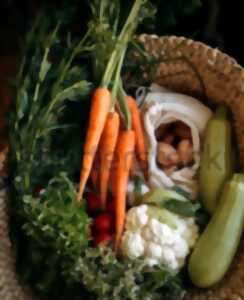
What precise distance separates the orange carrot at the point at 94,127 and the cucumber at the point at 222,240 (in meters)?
0.25

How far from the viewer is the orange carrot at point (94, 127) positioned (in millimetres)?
1133

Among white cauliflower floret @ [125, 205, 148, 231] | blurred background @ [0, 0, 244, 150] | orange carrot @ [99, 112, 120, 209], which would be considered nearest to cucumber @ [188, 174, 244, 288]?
white cauliflower floret @ [125, 205, 148, 231]

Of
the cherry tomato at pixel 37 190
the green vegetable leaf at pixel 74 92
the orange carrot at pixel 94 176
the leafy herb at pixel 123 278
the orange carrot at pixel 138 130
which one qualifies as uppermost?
the green vegetable leaf at pixel 74 92

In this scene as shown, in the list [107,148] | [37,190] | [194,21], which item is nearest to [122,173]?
[107,148]

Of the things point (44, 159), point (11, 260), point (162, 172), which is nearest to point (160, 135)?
point (162, 172)

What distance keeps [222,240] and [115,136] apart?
10.8 inches

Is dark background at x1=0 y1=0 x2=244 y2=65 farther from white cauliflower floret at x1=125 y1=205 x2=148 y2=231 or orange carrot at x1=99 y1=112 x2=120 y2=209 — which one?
white cauliflower floret at x1=125 y1=205 x2=148 y2=231

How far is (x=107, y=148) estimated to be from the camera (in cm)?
117

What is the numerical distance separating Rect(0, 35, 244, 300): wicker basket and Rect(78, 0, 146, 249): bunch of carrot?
0.30ft

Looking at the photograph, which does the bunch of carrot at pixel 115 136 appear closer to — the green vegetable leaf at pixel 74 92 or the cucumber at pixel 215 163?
the green vegetable leaf at pixel 74 92

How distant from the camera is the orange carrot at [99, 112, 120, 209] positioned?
1.15m

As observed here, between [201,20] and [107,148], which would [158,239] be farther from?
[201,20]

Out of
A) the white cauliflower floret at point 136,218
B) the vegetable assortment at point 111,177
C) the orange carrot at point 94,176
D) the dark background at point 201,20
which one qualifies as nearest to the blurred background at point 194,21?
the dark background at point 201,20

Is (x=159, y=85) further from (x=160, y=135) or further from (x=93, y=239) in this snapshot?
(x=93, y=239)
